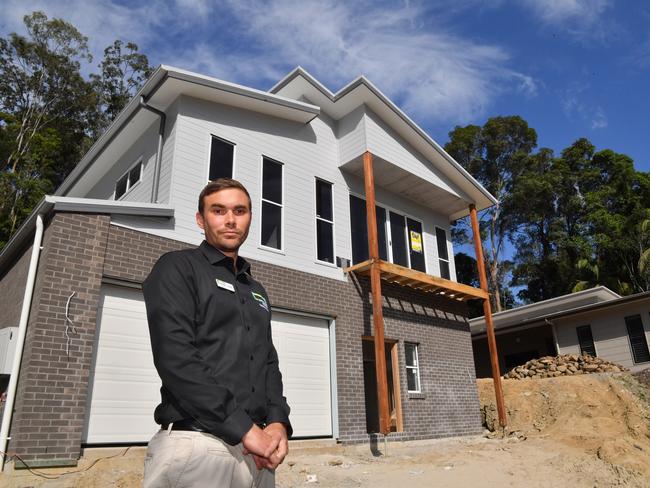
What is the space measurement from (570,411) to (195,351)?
14.6 m

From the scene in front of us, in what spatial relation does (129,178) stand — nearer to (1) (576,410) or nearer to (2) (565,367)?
(1) (576,410)

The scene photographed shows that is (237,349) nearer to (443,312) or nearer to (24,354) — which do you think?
(24,354)

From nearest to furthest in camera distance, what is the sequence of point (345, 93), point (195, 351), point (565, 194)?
point (195, 351) → point (345, 93) → point (565, 194)

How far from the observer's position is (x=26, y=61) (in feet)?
97.1

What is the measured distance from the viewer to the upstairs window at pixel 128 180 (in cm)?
1163

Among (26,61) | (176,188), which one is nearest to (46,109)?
(26,61)

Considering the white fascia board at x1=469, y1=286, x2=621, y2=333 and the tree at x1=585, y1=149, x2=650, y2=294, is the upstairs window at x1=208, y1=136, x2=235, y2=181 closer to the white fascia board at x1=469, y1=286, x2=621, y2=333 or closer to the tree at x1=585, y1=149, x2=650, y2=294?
the white fascia board at x1=469, y1=286, x2=621, y2=333

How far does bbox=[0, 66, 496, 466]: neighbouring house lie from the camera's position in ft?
24.0

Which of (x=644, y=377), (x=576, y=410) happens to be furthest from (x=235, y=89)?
(x=644, y=377)

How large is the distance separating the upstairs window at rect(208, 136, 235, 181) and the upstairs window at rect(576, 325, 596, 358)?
1588cm

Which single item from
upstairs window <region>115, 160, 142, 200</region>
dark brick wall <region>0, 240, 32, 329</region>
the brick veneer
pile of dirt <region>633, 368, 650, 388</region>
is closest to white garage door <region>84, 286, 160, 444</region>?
the brick veneer

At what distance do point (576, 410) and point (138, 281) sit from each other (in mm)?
12193

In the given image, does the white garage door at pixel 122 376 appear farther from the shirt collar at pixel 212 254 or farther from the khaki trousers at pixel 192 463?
the khaki trousers at pixel 192 463

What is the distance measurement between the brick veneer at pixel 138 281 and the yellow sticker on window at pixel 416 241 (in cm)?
164
